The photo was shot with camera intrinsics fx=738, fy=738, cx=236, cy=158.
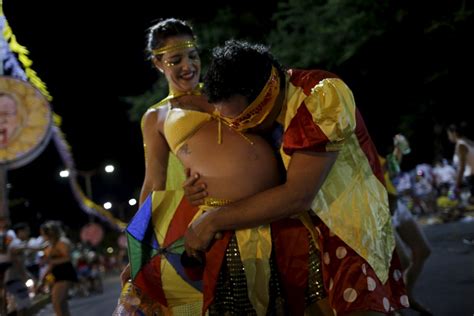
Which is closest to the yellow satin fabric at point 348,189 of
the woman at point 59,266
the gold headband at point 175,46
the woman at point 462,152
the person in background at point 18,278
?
the gold headband at point 175,46

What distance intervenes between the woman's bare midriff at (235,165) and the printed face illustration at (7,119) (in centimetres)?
790

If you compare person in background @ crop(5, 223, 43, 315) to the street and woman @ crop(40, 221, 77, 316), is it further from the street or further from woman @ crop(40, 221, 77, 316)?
the street

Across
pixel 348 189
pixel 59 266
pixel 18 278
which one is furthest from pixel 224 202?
pixel 18 278

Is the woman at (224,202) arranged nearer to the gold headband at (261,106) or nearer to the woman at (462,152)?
the gold headband at (261,106)

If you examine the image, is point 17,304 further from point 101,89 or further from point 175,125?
point 101,89

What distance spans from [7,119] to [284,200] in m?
8.40

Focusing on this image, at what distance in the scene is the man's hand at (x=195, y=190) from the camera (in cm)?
285

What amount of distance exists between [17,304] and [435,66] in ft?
31.7

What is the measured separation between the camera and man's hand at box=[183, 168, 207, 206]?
2.85 metres

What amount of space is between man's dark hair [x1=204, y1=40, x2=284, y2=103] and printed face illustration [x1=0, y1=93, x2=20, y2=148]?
8075mm

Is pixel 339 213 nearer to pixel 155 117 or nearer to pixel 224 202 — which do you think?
pixel 224 202

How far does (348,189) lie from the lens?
107 inches

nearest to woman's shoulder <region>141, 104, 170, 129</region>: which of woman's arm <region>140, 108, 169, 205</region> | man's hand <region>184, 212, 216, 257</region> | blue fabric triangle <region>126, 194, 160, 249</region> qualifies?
woman's arm <region>140, 108, 169, 205</region>

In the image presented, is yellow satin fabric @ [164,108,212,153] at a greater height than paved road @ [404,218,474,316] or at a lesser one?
greater
